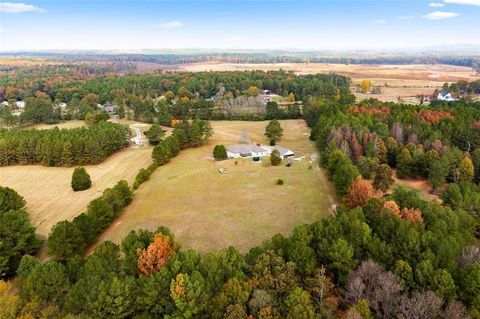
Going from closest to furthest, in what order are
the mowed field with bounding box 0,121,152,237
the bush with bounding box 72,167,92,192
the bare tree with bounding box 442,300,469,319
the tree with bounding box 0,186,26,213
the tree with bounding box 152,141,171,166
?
1. the bare tree with bounding box 442,300,469,319
2. the tree with bounding box 0,186,26,213
3. the mowed field with bounding box 0,121,152,237
4. the bush with bounding box 72,167,92,192
5. the tree with bounding box 152,141,171,166

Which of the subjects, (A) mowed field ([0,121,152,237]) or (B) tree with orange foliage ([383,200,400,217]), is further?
(A) mowed field ([0,121,152,237])

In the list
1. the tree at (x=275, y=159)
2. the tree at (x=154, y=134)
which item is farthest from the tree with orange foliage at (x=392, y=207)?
the tree at (x=154, y=134)

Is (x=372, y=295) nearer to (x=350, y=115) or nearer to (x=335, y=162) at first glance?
(x=335, y=162)

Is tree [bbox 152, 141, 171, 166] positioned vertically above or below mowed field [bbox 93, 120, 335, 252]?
above

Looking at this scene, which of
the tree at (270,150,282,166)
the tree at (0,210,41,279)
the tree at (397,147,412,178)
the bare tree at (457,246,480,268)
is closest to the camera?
the bare tree at (457,246,480,268)

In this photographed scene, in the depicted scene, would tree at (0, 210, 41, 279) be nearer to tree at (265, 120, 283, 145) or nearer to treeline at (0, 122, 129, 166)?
treeline at (0, 122, 129, 166)

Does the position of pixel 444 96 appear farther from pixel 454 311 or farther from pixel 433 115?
pixel 454 311

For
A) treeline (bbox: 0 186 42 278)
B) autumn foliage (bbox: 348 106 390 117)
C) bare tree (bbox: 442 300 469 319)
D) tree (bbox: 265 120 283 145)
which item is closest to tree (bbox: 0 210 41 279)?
treeline (bbox: 0 186 42 278)
